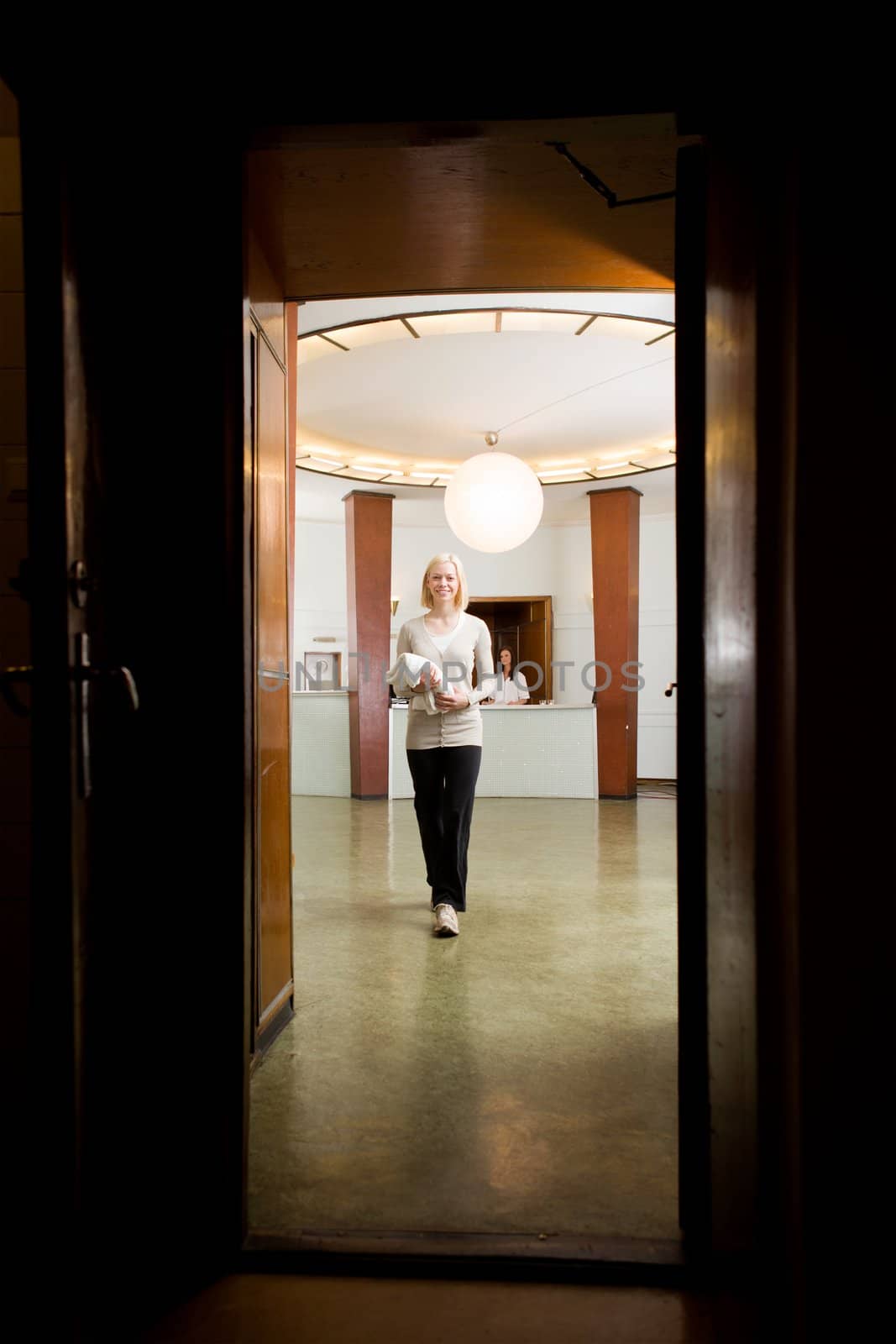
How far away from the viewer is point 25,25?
1.31 metres

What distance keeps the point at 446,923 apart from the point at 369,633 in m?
5.66

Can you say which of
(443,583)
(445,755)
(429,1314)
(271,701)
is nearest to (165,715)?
(271,701)

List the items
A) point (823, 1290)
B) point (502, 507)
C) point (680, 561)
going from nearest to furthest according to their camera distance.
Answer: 1. point (823, 1290)
2. point (680, 561)
3. point (502, 507)

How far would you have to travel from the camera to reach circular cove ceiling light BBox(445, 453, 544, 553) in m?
6.27

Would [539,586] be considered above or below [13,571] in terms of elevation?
above

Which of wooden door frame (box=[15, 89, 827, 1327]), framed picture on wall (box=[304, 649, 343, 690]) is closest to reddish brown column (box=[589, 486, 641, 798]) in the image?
framed picture on wall (box=[304, 649, 343, 690])

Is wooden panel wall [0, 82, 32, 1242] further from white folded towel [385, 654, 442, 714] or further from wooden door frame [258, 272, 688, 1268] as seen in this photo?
white folded towel [385, 654, 442, 714]

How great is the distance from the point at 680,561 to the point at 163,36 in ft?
4.59

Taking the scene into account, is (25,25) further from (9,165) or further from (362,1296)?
(362,1296)

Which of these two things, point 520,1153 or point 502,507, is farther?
point 502,507

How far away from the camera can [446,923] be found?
3887 millimetres

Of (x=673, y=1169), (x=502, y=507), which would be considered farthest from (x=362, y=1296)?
(x=502, y=507)

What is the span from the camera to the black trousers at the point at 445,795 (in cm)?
386

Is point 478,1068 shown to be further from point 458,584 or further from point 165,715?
point 458,584
